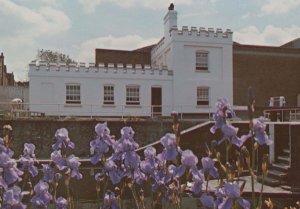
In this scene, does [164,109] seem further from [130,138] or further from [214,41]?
[130,138]

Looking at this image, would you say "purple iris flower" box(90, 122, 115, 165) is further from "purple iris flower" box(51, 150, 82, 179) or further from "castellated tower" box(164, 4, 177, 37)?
"castellated tower" box(164, 4, 177, 37)

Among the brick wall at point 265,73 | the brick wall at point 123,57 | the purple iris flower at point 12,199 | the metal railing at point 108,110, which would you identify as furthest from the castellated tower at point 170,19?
the purple iris flower at point 12,199

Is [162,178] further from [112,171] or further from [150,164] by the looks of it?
[112,171]

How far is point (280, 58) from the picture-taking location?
3606 centimetres

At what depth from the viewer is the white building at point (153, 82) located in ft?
85.7

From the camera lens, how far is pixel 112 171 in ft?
9.49

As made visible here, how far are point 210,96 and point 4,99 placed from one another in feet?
63.6

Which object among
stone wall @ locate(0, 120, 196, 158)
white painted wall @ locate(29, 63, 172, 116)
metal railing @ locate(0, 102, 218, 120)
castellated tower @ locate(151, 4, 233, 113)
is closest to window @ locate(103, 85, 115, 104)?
white painted wall @ locate(29, 63, 172, 116)

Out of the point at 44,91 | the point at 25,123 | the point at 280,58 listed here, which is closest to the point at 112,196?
the point at 25,123

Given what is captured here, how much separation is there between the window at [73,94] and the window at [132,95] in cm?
337

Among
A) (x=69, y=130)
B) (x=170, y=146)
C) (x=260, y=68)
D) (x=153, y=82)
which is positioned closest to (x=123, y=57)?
(x=153, y=82)

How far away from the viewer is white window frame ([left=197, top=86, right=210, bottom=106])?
28.4m

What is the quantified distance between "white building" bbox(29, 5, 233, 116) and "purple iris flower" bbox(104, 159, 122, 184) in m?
23.1

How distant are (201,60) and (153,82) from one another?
12.9 ft
